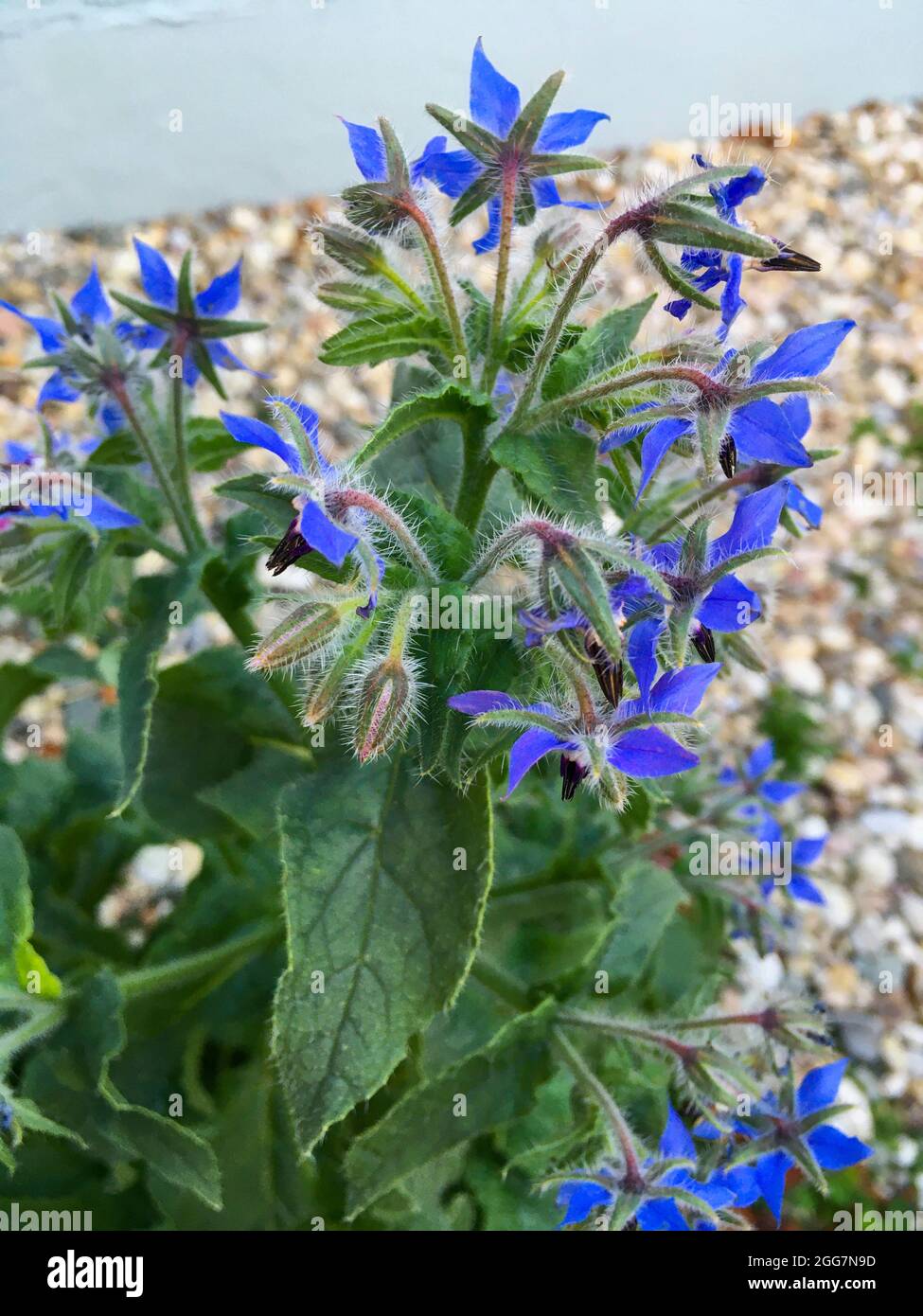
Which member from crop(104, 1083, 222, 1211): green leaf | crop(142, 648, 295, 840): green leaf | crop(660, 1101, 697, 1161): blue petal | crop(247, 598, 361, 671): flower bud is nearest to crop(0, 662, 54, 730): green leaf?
crop(142, 648, 295, 840): green leaf

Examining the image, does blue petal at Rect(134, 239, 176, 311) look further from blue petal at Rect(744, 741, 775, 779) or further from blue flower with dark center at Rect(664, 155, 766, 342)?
blue petal at Rect(744, 741, 775, 779)

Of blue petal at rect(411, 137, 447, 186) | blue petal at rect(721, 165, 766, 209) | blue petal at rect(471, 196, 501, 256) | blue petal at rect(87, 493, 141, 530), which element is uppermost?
blue petal at rect(411, 137, 447, 186)

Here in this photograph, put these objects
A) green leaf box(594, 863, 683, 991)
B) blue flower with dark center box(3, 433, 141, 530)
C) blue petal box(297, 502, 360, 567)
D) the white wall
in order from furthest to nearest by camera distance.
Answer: the white wall
green leaf box(594, 863, 683, 991)
blue flower with dark center box(3, 433, 141, 530)
blue petal box(297, 502, 360, 567)

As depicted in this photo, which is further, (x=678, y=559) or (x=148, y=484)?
(x=148, y=484)

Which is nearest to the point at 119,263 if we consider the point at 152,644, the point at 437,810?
the point at 152,644
